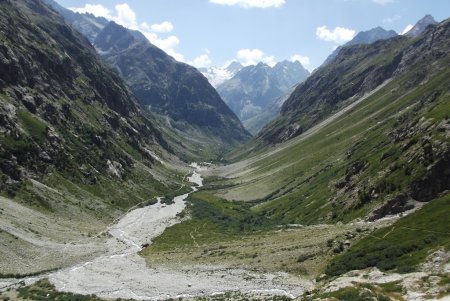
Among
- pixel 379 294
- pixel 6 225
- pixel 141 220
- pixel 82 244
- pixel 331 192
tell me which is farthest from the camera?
pixel 141 220

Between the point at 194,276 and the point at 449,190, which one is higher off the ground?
the point at 194,276

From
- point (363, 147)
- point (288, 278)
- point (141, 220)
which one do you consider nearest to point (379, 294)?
point (288, 278)

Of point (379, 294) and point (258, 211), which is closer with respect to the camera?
point (379, 294)

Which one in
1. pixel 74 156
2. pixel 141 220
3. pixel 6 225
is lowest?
pixel 141 220

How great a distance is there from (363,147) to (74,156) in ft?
382

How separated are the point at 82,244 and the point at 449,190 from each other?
82.8m

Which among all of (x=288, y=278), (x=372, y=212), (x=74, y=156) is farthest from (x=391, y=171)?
(x=74, y=156)

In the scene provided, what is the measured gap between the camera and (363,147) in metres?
191

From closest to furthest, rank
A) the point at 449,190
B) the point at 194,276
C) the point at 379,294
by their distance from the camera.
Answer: the point at 379,294 → the point at 194,276 → the point at 449,190

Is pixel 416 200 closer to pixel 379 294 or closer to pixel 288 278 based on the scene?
pixel 288 278

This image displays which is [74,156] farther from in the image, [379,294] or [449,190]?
[379,294]

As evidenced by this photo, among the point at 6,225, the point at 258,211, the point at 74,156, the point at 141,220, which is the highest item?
the point at 74,156

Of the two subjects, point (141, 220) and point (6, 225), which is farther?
point (141, 220)

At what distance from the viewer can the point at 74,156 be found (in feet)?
611
